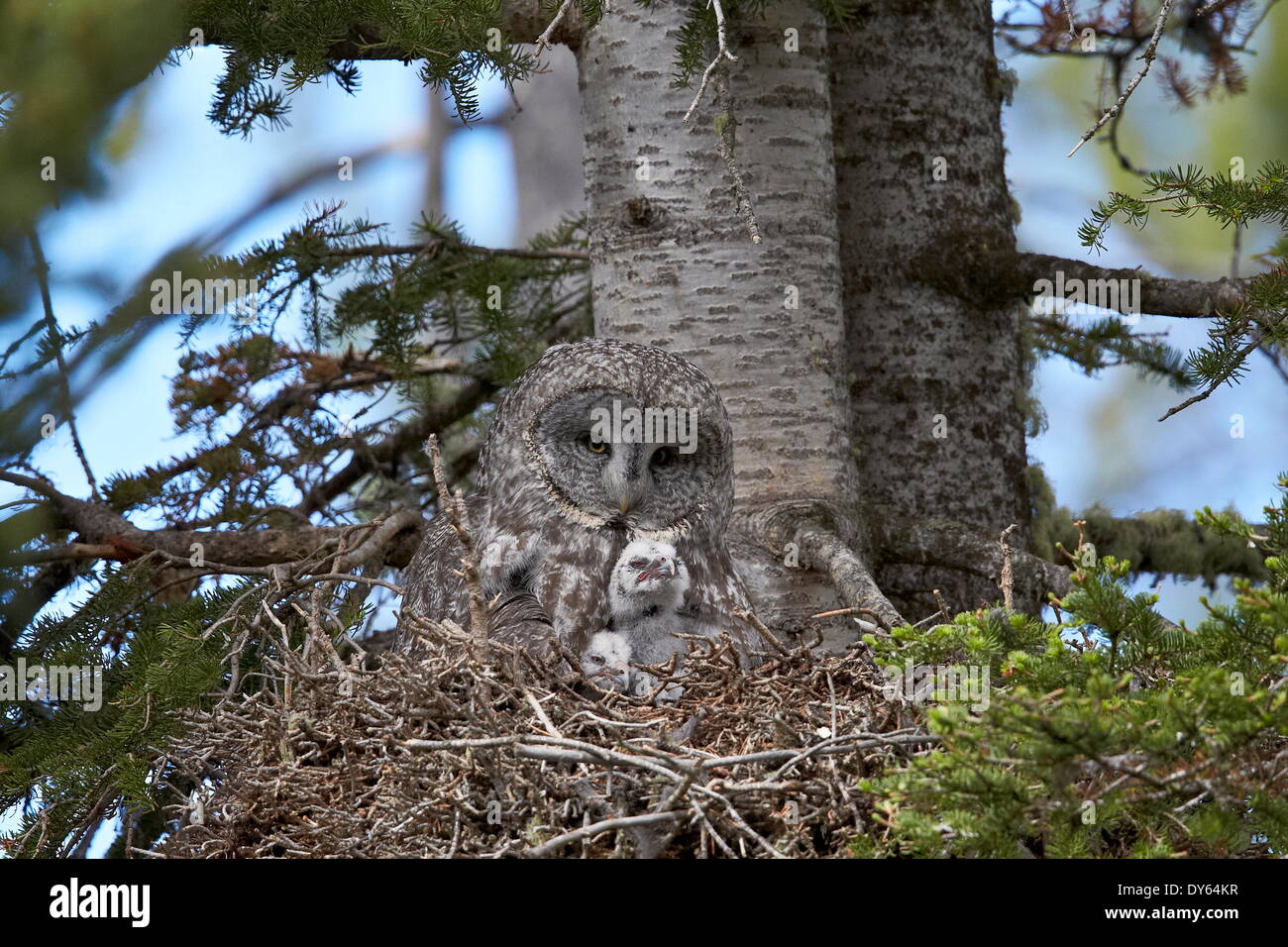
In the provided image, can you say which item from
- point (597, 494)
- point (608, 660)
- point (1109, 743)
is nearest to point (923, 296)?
point (597, 494)

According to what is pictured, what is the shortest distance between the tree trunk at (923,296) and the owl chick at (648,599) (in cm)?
Answer: 134

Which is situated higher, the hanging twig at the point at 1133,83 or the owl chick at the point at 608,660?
the hanging twig at the point at 1133,83

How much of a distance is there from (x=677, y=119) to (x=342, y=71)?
3.34 ft

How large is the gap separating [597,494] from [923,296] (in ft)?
5.68

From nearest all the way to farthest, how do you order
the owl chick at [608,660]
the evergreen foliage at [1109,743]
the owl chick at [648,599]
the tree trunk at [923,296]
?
the evergreen foliage at [1109,743], the owl chick at [608,660], the owl chick at [648,599], the tree trunk at [923,296]

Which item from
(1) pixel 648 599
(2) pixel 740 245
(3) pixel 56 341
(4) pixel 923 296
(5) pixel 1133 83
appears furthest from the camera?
(4) pixel 923 296

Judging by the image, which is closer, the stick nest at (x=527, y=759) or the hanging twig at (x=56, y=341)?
the stick nest at (x=527, y=759)

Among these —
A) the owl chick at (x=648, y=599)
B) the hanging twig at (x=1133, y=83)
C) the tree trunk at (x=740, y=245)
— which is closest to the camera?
the hanging twig at (x=1133, y=83)

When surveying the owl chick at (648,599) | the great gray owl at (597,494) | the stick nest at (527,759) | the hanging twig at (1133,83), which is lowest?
the stick nest at (527,759)

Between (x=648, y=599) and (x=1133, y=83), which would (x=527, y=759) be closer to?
(x=648, y=599)

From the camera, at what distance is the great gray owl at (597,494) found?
359cm

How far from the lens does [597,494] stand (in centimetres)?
366

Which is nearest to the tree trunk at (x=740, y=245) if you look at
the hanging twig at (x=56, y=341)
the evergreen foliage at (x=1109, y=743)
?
the hanging twig at (x=56, y=341)

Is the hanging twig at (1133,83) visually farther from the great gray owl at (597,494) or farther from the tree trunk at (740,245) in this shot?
the tree trunk at (740,245)
